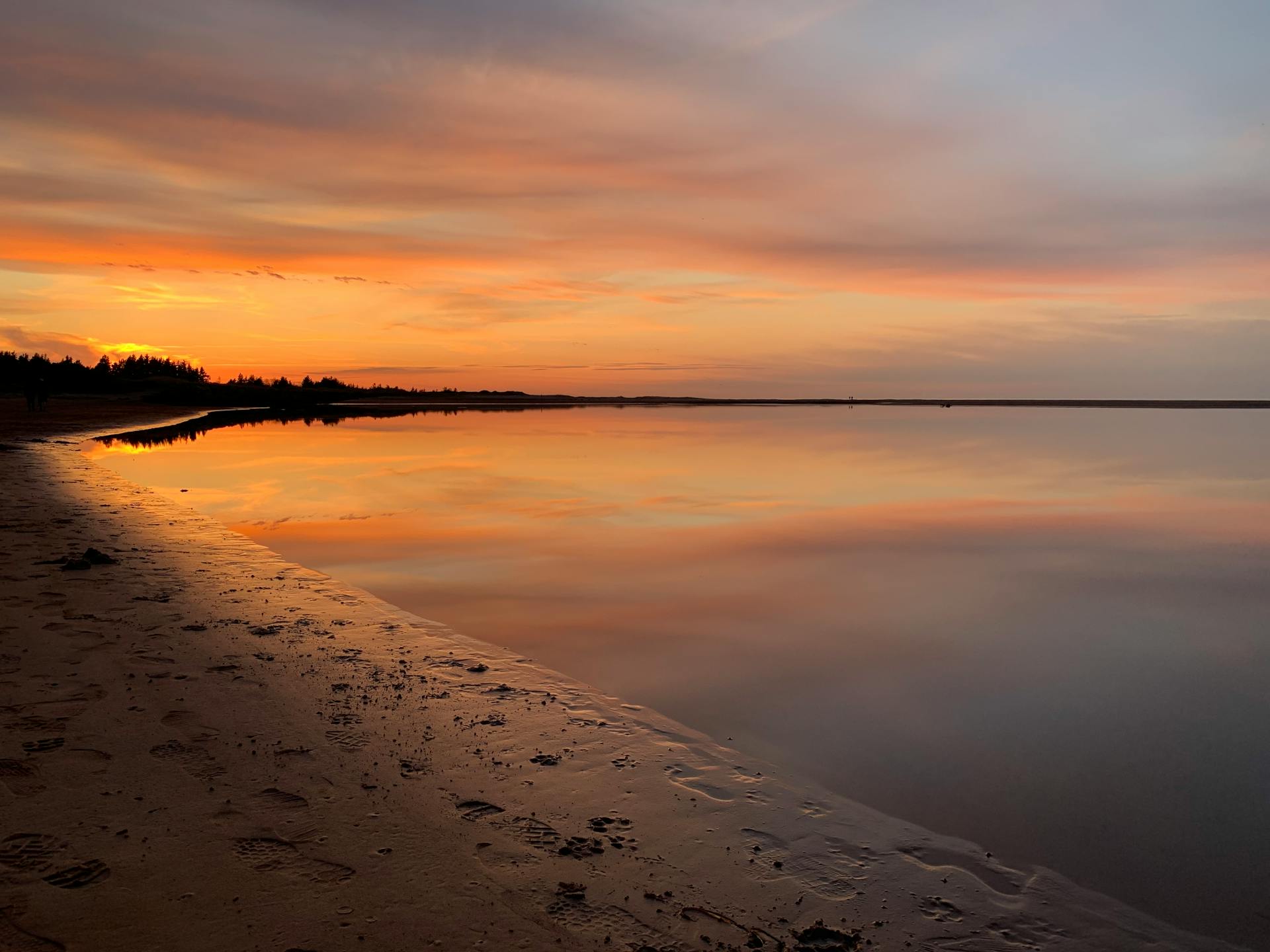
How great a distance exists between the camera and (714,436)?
48.1 m

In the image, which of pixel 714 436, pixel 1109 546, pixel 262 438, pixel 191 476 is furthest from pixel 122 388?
pixel 1109 546

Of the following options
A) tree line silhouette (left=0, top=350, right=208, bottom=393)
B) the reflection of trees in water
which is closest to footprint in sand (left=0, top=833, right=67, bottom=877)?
the reflection of trees in water

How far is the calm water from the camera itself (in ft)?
17.5

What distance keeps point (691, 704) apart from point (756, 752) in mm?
1007

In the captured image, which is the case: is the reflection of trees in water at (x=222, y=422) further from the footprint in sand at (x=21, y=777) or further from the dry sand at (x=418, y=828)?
the footprint in sand at (x=21, y=777)

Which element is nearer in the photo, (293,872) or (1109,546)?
(293,872)

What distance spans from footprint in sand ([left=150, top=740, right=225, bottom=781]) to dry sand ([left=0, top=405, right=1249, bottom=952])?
0.8 inches

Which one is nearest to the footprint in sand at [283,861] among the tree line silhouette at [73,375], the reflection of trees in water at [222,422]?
the reflection of trees in water at [222,422]

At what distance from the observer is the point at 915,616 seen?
10.1m

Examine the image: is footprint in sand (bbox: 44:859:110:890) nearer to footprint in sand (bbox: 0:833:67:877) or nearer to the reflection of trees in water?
footprint in sand (bbox: 0:833:67:877)

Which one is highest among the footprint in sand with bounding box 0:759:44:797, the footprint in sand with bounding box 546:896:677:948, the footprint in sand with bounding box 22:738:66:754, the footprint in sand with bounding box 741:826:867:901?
the footprint in sand with bounding box 22:738:66:754

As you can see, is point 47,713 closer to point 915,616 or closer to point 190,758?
point 190,758

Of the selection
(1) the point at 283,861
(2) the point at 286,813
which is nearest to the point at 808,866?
(1) the point at 283,861

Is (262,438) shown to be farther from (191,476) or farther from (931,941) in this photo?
(931,941)
